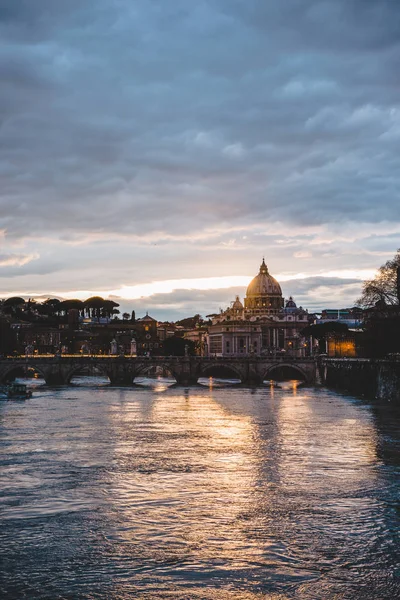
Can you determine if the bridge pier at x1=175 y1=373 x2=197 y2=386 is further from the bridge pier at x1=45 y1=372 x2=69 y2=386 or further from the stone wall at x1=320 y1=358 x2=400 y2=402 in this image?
the stone wall at x1=320 y1=358 x2=400 y2=402

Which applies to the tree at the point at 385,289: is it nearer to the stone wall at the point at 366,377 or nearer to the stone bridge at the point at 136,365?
the stone wall at the point at 366,377

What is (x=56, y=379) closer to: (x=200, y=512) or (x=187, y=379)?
(x=187, y=379)

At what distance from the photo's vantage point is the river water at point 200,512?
20.2 m

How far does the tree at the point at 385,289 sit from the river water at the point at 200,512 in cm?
3097

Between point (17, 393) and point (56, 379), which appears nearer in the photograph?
point (17, 393)

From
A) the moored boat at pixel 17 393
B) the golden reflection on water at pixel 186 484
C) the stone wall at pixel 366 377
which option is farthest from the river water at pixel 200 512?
the moored boat at pixel 17 393

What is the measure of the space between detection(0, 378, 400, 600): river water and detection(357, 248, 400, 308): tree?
102ft

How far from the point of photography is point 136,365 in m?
112

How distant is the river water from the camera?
20.2 metres

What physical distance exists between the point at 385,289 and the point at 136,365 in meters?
41.7

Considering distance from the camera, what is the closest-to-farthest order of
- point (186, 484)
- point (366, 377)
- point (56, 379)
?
point (186, 484) < point (366, 377) < point (56, 379)

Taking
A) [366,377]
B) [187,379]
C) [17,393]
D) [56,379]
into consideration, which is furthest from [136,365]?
[366,377]

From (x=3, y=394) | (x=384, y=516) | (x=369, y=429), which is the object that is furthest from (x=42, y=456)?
(x=3, y=394)

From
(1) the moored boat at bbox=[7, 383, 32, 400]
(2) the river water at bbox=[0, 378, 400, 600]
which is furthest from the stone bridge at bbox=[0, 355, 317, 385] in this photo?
(2) the river water at bbox=[0, 378, 400, 600]
